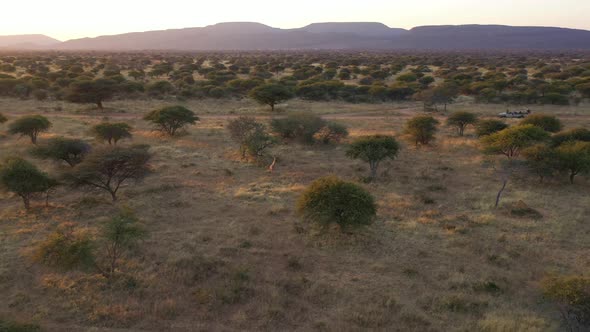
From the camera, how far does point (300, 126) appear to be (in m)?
32.1

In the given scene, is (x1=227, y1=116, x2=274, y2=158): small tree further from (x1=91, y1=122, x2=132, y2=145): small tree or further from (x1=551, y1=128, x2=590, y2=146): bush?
(x1=551, y1=128, x2=590, y2=146): bush

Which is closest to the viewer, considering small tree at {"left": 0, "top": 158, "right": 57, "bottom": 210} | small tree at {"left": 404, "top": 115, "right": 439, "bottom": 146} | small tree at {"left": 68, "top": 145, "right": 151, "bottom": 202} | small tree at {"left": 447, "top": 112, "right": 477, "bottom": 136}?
small tree at {"left": 0, "top": 158, "right": 57, "bottom": 210}

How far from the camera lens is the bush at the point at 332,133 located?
31.4 m

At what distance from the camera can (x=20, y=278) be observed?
13188 millimetres

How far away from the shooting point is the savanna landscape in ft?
37.9

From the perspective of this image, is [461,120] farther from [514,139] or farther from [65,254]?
[65,254]

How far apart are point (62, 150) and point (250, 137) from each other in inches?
450

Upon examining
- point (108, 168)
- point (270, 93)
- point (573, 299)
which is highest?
point (270, 93)

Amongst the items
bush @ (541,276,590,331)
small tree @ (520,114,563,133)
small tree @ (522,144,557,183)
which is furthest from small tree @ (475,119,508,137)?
bush @ (541,276,590,331)

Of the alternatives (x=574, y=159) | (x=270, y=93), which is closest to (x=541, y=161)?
(x=574, y=159)

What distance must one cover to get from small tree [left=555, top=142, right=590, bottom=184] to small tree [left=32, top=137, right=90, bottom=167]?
2795 centimetres

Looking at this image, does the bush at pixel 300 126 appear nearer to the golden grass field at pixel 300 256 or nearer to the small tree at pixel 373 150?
the golden grass field at pixel 300 256

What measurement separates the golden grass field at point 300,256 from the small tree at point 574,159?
1.04 meters

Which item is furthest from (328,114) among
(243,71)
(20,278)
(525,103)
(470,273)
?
(243,71)
